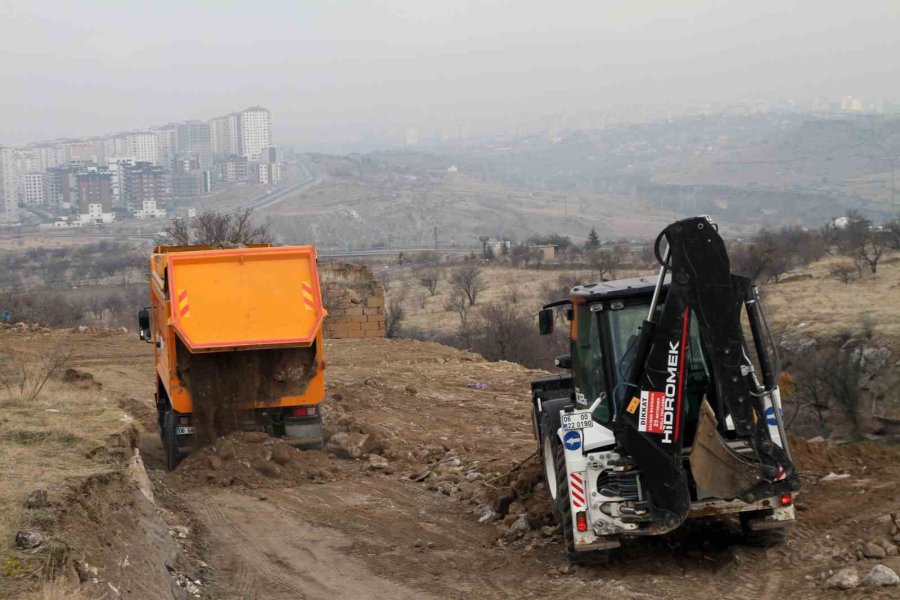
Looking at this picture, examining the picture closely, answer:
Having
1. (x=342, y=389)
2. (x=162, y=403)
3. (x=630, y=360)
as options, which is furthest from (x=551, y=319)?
(x=342, y=389)

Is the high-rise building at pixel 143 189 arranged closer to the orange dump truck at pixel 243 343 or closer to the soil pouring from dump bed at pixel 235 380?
the orange dump truck at pixel 243 343

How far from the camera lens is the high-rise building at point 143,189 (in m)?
171

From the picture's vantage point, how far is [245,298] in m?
14.1

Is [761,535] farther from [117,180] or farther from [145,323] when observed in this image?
[117,180]

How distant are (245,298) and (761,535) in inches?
303

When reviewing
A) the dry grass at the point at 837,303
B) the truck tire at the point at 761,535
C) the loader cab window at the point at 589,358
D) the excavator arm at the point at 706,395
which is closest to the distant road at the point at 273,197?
the dry grass at the point at 837,303

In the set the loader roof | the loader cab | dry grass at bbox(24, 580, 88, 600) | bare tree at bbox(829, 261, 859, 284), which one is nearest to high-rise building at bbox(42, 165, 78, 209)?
bare tree at bbox(829, 261, 859, 284)

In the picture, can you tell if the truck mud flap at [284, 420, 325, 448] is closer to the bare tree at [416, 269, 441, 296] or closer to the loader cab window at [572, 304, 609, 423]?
the loader cab window at [572, 304, 609, 423]

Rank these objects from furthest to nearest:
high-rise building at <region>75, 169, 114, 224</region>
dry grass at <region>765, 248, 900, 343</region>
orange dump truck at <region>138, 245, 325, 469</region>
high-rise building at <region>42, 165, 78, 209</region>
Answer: high-rise building at <region>42, 165, 78, 209</region> → high-rise building at <region>75, 169, 114, 224</region> → dry grass at <region>765, 248, 900, 343</region> → orange dump truck at <region>138, 245, 325, 469</region>

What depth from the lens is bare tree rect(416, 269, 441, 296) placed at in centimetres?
6899

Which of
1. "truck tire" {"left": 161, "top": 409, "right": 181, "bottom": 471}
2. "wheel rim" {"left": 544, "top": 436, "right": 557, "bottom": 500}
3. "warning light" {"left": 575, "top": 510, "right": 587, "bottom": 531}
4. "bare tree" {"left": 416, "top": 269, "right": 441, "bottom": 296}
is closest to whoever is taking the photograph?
"warning light" {"left": 575, "top": 510, "right": 587, "bottom": 531}

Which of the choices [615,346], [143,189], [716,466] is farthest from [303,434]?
[143,189]

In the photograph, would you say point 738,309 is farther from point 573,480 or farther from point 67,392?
point 67,392

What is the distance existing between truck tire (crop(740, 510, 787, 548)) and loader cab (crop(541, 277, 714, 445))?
89 cm
